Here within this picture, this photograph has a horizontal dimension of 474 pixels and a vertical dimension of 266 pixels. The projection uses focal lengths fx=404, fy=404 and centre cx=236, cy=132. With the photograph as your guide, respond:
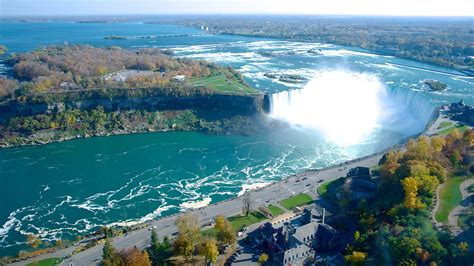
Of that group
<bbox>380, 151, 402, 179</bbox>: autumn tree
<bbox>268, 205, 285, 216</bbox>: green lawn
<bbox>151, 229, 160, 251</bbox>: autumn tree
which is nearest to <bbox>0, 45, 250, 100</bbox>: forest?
<bbox>268, 205, 285, 216</bbox>: green lawn

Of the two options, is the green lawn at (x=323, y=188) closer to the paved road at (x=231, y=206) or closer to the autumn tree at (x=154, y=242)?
the paved road at (x=231, y=206)

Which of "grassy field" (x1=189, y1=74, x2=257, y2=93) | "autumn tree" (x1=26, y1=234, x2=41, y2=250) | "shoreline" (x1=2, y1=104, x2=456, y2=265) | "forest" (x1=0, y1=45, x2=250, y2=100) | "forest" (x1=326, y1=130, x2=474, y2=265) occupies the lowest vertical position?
"autumn tree" (x1=26, y1=234, x2=41, y2=250)

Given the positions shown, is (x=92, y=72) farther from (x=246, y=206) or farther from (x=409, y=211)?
(x=409, y=211)

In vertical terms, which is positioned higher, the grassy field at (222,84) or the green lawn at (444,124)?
the grassy field at (222,84)

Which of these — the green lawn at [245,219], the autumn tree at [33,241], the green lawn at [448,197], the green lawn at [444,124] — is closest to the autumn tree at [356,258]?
the green lawn at [448,197]

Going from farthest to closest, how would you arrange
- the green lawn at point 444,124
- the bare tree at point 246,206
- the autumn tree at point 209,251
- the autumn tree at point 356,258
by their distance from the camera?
the green lawn at point 444,124, the bare tree at point 246,206, the autumn tree at point 209,251, the autumn tree at point 356,258

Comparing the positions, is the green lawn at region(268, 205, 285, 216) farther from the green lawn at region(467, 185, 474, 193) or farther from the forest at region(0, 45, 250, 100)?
the forest at region(0, 45, 250, 100)

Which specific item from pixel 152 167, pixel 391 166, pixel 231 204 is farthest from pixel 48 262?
pixel 391 166
